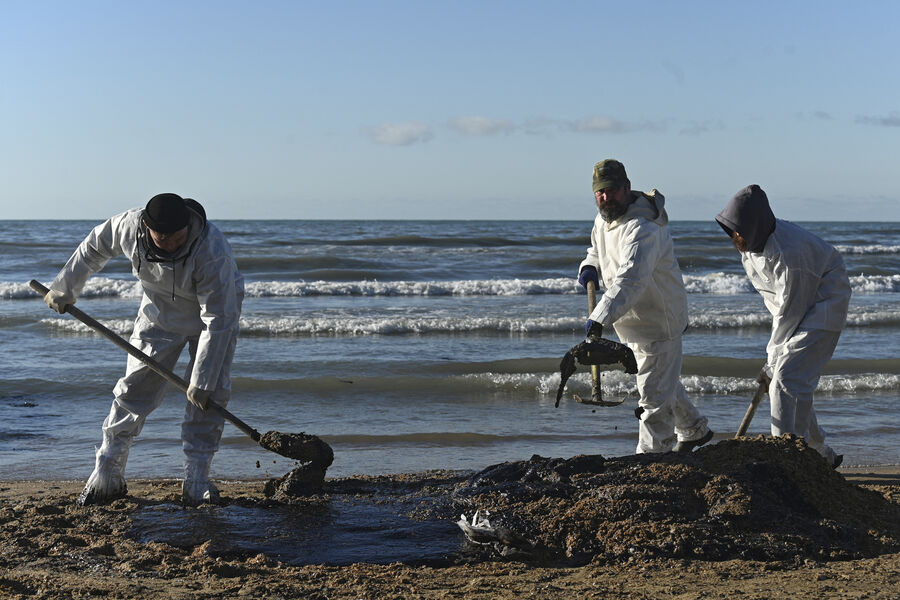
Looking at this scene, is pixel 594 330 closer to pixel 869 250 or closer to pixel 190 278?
pixel 190 278

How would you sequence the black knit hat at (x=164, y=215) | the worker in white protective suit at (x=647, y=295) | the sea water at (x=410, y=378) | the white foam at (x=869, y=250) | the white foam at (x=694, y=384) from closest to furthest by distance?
the black knit hat at (x=164, y=215)
the worker in white protective suit at (x=647, y=295)
the sea water at (x=410, y=378)
the white foam at (x=694, y=384)
the white foam at (x=869, y=250)

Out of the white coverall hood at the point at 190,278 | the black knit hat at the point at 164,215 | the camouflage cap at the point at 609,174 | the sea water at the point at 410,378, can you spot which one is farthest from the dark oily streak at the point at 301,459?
the camouflage cap at the point at 609,174

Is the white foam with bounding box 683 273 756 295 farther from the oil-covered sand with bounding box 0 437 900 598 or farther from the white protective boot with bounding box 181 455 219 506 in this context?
the white protective boot with bounding box 181 455 219 506

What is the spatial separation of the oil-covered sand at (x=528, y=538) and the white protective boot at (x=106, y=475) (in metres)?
0.08

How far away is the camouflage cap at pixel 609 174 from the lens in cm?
512

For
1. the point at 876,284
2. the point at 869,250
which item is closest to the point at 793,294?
the point at 876,284

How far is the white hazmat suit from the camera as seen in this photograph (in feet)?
16.5

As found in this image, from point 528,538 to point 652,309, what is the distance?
1.75m

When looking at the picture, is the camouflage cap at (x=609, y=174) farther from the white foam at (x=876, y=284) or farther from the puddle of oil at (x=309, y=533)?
the white foam at (x=876, y=284)

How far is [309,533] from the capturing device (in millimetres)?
4332

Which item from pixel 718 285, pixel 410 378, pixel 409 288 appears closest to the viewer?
pixel 410 378

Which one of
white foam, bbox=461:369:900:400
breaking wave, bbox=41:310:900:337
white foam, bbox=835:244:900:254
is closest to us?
white foam, bbox=461:369:900:400

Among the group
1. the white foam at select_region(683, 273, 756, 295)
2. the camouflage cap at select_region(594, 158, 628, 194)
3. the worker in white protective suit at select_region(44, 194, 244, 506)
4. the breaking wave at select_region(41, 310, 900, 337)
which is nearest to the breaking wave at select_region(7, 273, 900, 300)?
the white foam at select_region(683, 273, 756, 295)

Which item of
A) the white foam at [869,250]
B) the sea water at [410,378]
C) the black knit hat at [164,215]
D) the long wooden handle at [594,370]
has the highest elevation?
the black knit hat at [164,215]
